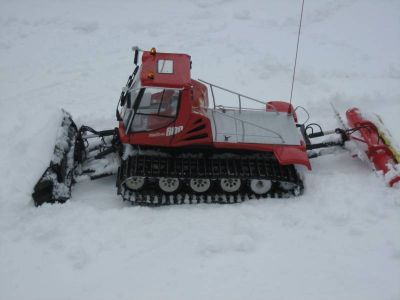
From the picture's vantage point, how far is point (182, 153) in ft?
26.6

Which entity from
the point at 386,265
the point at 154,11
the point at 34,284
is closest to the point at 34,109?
the point at 34,284

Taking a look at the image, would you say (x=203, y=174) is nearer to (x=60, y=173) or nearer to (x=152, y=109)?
(x=152, y=109)

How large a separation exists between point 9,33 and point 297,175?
→ 31.2 feet

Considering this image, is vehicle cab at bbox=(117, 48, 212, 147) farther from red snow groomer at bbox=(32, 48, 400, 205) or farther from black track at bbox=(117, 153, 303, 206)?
black track at bbox=(117, 153, 303, 206)

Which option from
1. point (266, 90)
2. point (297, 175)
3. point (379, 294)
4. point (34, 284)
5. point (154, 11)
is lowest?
point (379, 294)

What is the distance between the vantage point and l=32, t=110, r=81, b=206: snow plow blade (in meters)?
7.52

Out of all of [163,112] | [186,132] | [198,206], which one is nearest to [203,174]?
[198,206]

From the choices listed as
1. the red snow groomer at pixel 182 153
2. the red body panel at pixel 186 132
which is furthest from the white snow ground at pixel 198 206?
the red body panel at pixel 186 132

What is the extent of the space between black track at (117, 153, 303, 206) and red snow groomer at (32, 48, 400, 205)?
0.02 m

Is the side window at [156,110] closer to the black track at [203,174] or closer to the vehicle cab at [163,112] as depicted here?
the vehicle cab at [163,112]

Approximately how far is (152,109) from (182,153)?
0.99 meters

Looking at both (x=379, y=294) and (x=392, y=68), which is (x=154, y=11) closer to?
(x=392, y=68)

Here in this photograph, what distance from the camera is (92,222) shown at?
7.34 m

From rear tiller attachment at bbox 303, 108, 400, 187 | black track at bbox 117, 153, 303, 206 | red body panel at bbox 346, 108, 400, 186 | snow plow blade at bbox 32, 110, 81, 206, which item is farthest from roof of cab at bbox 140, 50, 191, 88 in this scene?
red body panel at bbox 346, 108, 400, 186
